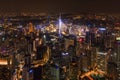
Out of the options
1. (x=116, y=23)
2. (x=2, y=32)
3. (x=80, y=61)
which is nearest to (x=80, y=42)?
(x=80, y=61)

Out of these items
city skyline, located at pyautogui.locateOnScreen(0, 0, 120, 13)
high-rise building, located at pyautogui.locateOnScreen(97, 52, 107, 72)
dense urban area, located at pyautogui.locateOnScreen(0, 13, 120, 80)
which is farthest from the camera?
high-rise building, located at pyautogui.locateOnScreen(97, 52, 107, 72)

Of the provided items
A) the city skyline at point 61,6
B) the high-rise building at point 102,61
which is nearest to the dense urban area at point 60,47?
the high-rise building at point 102,61

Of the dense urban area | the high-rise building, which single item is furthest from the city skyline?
the high-rise building

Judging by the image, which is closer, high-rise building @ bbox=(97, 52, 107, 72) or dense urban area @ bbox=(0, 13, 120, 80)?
dense urban area @ bbox=(0, 13, 120, 80)

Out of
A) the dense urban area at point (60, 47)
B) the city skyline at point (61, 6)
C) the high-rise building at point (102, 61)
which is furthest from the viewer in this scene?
the high-rise building at point (102, 61)

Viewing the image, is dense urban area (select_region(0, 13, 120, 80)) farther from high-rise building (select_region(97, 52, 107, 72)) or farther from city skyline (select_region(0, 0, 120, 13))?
city skyline (select_region(0, 0, 120, 13))

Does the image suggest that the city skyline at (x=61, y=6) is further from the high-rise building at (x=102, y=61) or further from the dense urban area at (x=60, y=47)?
the high-rise building at (x=102, y=61)

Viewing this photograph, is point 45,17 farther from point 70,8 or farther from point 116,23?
point 116,23

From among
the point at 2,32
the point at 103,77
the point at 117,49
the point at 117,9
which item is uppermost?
the point at 117,9

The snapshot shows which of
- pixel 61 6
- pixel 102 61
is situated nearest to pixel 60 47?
pixel 102 61
